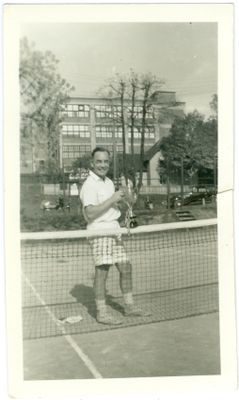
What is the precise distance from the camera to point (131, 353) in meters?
2.91

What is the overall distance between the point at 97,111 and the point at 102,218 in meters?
0.94

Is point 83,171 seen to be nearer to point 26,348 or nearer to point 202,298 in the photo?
point 202,298

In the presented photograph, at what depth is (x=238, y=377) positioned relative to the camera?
2.94 m

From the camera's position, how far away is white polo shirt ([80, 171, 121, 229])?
3158mm

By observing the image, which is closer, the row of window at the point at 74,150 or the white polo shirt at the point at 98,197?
the white polo shirt at the point at 98,197

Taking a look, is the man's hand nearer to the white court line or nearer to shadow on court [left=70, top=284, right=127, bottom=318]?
the white court line

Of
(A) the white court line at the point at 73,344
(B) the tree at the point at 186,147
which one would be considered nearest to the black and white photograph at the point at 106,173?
(A) the white court line at the point at 73,344

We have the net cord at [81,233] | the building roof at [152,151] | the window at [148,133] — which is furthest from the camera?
the building roof at [152,151]

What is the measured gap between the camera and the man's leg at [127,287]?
333 centimetres

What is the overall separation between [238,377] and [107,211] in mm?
1276

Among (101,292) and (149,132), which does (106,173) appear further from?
(149,132)

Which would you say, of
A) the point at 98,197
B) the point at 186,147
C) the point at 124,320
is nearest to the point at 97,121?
the point at 98,197

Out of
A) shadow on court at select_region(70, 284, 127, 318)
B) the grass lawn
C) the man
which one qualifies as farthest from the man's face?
shadow on court at select_region(70, 284, 127, 318)

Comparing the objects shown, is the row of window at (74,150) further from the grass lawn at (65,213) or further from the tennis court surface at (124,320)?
the tennis court surface at (124,320)
